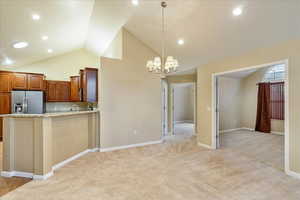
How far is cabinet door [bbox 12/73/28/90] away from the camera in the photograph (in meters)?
5.45

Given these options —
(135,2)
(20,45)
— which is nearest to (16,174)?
(20,45)

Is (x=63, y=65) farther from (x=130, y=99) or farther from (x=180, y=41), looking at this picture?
(x=180, y=41)

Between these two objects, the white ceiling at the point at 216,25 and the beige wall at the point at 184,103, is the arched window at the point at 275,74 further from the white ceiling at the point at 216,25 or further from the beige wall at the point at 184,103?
the beige wall at the point at 184,103

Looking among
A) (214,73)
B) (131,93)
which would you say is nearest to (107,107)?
(131,93)

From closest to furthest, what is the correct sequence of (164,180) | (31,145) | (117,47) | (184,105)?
(164,180) → (31,145) → (117,47) → (184,105)

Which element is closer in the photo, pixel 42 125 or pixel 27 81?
pixel 42 125

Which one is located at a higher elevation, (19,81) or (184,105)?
(19,81)

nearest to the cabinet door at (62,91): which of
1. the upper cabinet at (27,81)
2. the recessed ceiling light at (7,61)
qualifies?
the upper cabinet at (27,81)

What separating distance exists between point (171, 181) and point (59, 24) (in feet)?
15.9

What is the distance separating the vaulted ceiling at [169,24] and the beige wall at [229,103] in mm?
2733

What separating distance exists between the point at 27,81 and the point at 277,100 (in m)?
9.80

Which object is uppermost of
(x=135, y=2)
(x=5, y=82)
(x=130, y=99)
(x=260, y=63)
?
(x=135, y=2)

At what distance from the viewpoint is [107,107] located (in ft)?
14.5

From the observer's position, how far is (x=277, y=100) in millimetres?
6535
